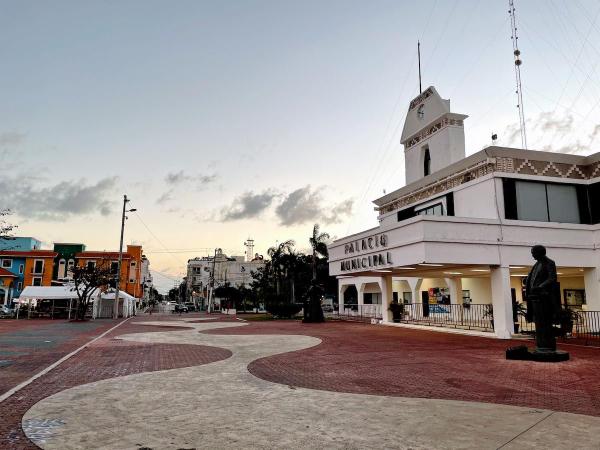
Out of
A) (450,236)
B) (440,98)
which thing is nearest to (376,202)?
(440,98)

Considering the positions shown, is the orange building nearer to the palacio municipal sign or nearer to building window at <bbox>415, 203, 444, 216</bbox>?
the palacio municipal sign

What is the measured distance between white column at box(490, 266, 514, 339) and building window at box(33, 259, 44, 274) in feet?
208

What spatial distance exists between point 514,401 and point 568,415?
107 cm

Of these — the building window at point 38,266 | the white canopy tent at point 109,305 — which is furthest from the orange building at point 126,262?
the white canopy tent at point 109,305

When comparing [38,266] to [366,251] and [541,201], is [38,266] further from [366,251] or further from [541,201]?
[541,201]

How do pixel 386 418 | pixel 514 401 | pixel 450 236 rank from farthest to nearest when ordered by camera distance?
pixel 450 236
pixel 514 401
pixel 386 418

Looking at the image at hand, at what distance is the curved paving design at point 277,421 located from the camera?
515 cm

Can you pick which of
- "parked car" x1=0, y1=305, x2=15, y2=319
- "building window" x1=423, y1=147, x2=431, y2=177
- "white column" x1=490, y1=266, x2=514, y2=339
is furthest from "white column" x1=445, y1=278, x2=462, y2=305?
"parked car" x1=0, y1=305, x2=15, y2=319

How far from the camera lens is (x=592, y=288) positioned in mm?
21391

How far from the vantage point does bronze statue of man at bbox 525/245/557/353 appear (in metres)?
12.1

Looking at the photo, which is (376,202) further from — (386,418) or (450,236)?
(386,418)

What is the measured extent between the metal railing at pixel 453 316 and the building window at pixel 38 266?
55.7 meters

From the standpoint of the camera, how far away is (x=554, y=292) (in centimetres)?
1216

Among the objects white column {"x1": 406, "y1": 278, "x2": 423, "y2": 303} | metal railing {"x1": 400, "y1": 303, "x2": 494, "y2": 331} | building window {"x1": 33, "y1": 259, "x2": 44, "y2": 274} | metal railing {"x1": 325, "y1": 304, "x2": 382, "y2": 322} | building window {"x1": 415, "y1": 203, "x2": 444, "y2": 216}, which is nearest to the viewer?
metal railing {"x1": 400, "y1": 303, "x2": 494, "y2": 331}
